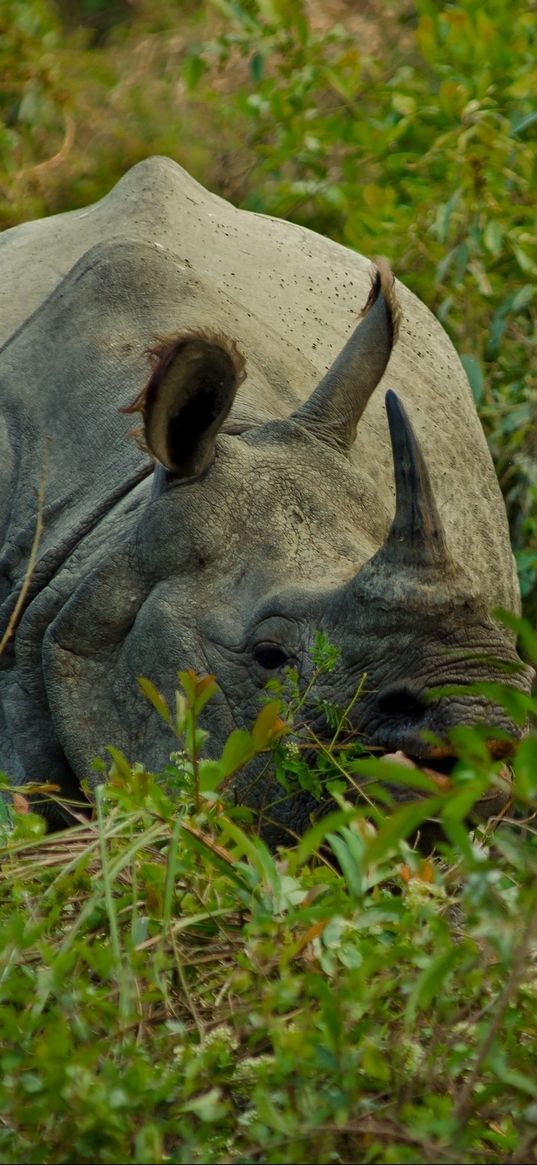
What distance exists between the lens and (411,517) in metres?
3.64

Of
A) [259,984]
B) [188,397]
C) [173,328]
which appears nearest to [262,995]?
[259,984]

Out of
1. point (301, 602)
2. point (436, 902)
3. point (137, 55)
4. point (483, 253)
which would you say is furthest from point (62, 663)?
point (137, 55)

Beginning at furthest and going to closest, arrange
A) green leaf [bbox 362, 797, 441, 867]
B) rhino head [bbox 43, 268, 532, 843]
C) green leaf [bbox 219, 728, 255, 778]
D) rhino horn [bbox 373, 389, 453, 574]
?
rhino head [bbox 43, 268, 532, 843], rhino horn [bbox 373, 389, 453, 574], green leaf [bbox 219, 728, 255, 778], green leaf [bbox 362, 797, 441, 867]

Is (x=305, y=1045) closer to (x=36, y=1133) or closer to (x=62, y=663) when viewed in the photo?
(x=36, y=1133)

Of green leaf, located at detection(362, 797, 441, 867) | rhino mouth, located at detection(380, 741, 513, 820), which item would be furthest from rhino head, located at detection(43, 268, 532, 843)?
green leaf, located at detection(362, 797, 441, 867)

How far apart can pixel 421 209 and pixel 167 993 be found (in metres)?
5.46

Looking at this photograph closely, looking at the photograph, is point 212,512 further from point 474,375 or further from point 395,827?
point 474,375

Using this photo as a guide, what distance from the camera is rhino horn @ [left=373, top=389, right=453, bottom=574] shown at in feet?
11.9

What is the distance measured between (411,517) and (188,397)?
836 millimetres

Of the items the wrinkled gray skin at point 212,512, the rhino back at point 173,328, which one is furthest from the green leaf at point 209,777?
the rhino back at point 173,328

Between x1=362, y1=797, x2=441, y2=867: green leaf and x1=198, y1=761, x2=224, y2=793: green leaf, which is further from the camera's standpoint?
x1=198, y1=761, x2=224, y2=793: green leaf

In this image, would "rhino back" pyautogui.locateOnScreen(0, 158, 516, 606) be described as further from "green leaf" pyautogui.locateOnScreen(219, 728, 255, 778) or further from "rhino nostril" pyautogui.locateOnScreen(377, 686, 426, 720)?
"green leaf" pyautogui.locateOnScreen(219, 728, 255, 778)

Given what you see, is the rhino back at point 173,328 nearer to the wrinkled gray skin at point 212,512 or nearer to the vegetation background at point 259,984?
the wrinkled gray skin at point 212,512

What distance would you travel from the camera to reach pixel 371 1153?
6.77 ft
